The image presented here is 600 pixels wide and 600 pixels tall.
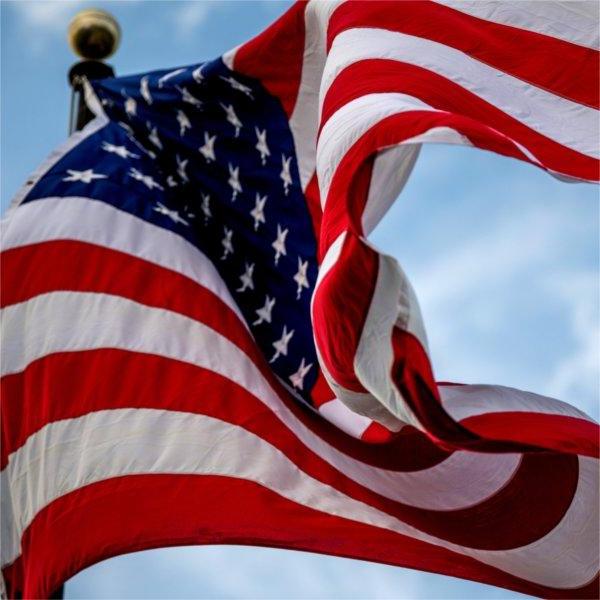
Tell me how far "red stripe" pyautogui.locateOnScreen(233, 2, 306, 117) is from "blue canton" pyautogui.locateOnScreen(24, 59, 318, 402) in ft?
0.16

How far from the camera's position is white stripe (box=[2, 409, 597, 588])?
503 centimetres

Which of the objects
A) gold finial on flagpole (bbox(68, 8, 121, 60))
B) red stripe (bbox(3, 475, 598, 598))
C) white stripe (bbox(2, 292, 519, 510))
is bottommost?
red stripe (bbox(3, 475, 598, 598))

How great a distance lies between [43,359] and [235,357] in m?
0.77

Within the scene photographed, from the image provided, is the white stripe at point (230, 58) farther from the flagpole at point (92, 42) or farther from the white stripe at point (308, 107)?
the flagpole at point (92, 42)

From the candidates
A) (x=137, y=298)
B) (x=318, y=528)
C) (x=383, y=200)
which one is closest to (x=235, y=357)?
(x=137, y=298)

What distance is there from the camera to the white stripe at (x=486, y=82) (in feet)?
14.2

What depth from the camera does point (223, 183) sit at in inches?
228

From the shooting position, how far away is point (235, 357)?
214 inches

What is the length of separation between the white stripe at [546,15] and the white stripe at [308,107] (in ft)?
2.77

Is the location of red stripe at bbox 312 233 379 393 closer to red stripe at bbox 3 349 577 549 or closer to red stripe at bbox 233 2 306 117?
red stripe at bbox 3 349 577 549

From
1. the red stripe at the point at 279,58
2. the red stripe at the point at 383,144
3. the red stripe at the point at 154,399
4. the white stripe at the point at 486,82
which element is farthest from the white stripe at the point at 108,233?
the red stripe at the point at 383,144

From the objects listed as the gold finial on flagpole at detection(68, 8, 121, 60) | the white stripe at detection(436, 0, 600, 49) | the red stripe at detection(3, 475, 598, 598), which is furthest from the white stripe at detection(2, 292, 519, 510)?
the gold finial on flagpole at detection(68, 8, 121, 60)

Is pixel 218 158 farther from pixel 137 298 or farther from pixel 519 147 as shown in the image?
pixel 519 147

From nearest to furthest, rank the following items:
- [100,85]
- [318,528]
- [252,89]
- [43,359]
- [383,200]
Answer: [383,200]
[318,528]
[43,359]
[252,89]
[100,85]
